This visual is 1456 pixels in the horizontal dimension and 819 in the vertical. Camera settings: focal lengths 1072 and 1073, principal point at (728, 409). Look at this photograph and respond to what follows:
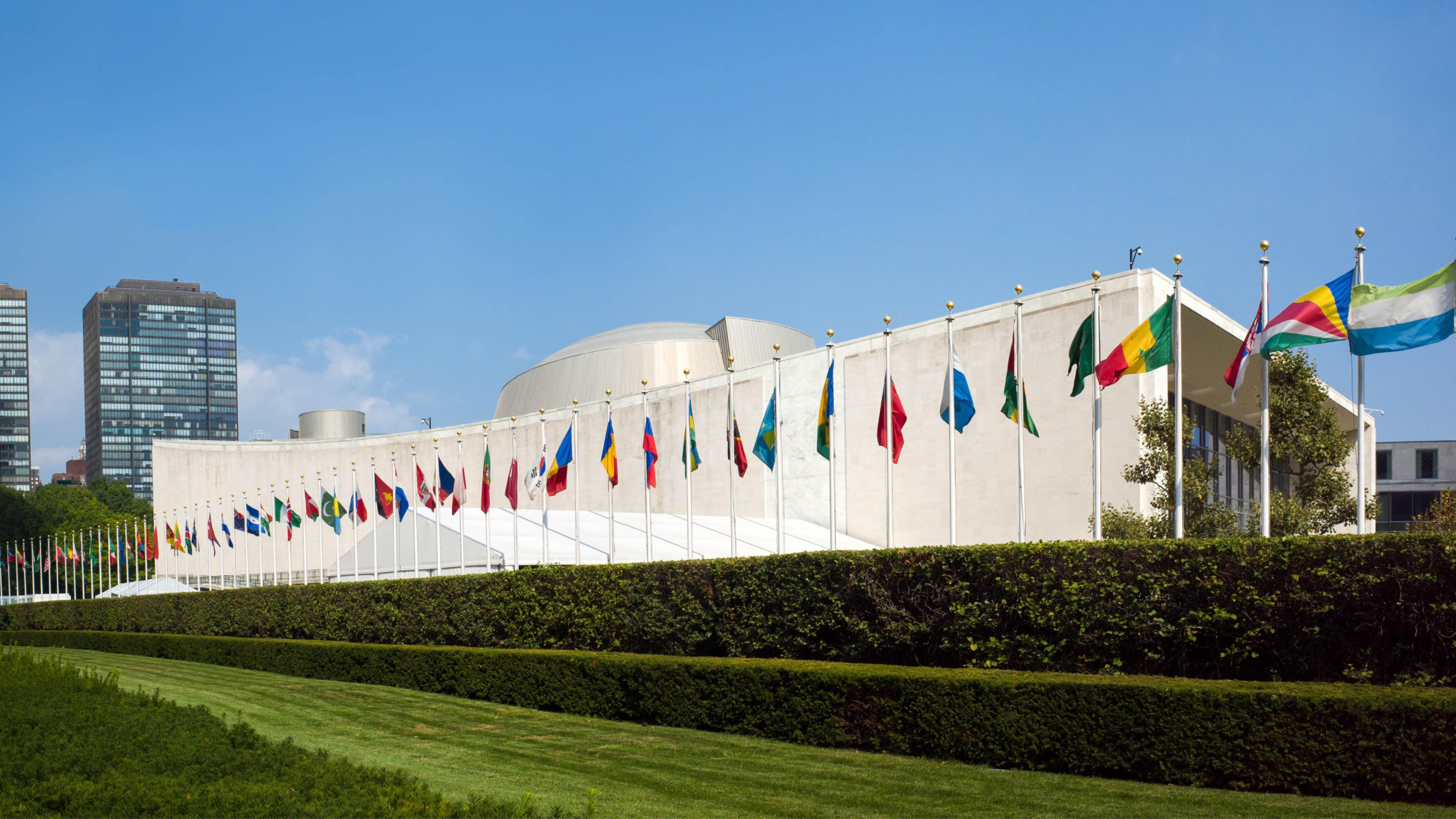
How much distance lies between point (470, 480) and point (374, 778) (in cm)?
4129

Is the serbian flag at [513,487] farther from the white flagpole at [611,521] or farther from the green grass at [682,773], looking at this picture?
the green grass at [682,773]

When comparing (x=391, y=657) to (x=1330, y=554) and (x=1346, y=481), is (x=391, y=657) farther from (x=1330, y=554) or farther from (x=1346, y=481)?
(x=1346, y=481)

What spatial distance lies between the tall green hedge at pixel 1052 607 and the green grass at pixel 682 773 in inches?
70.6

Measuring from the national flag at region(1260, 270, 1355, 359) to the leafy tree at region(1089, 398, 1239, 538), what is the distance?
9169 mm

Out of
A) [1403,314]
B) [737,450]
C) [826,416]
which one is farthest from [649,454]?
[1403,314]

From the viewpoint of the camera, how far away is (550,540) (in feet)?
92.0

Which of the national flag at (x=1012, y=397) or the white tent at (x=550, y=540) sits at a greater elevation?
the national flag at (x=1012, y=397)

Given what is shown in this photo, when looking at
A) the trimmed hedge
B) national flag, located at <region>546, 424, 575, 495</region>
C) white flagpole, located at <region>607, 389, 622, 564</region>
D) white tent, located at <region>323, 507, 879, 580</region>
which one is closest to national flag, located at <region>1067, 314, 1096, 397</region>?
the trimmed hedge

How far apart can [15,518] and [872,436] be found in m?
67.3

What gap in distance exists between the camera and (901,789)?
33.8 feet

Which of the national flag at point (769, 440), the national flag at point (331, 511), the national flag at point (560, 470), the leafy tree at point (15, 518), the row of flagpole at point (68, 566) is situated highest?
the national flag at point (769, 440)

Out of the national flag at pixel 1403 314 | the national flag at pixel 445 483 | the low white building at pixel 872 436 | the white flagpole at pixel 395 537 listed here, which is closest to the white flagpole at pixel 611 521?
the low white building at pixel 872 436

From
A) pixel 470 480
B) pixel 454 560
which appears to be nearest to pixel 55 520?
pixel 470 480

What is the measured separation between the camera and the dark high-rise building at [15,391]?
513 ft
